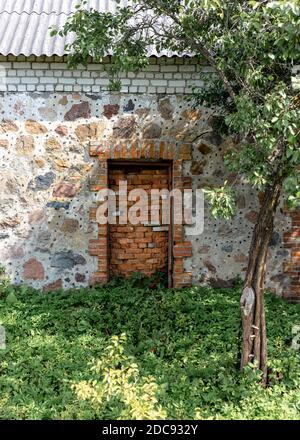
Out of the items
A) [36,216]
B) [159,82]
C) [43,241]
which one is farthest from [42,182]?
[159,82]

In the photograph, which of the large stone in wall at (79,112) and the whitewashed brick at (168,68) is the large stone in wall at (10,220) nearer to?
the large stone in wall at (79,112)

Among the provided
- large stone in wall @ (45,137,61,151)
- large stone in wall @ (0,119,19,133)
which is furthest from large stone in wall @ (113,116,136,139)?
large stone in wall @ (0,119,19,133)

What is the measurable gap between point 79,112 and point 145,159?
979 millimetres

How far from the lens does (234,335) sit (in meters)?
5.37

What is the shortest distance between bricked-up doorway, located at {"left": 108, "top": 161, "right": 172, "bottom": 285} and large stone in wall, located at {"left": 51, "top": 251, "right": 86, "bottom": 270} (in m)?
0.44

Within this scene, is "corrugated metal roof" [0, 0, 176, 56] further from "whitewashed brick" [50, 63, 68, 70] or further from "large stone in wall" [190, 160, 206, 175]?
"large stone in wall" [190, 160, 206, 175]

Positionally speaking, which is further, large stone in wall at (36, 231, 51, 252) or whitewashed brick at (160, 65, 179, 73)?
large stone in wall at (36, 231, 51, 252)

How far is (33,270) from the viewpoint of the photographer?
6598 mm

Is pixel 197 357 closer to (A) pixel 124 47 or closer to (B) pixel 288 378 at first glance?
(B) pixel 288 378

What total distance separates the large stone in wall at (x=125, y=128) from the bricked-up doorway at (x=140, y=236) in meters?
0.44

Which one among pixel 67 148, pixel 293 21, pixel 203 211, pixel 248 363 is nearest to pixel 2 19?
pixel 67 148

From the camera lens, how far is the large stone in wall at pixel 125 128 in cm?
647

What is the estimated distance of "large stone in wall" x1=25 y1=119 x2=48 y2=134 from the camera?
646 cm

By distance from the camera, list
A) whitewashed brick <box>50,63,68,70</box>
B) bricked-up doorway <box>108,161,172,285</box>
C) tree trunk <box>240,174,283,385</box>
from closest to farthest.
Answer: tree trunk <box>240,174,283,385</box>
whitewashed brick <box>50,63,68,70</box>
bricked-up doorway <box>108,161,172,285</box>
